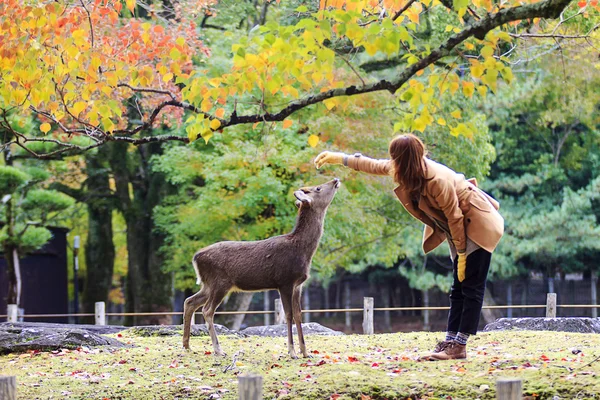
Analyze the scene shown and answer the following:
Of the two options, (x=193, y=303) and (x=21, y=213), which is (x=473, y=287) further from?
(x=21, y=213)

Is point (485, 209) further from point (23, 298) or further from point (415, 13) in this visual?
point (23, 298)

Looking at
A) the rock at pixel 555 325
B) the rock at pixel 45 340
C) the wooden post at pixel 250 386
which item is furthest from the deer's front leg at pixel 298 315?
the rock at pixel 555 325

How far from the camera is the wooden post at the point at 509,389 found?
169 inches

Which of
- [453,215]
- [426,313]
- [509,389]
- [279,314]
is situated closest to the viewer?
[509,389]

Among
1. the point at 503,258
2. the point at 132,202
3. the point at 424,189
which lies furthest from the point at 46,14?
the point at 503,258

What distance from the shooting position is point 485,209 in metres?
6.91

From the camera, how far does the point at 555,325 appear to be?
11.7m

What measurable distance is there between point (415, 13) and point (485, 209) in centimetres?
212

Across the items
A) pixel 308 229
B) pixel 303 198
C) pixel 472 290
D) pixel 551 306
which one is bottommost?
pixel 551 306

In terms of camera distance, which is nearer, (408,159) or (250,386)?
(250,386)

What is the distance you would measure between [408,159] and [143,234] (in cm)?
1870

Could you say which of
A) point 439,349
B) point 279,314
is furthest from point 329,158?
point 279,314

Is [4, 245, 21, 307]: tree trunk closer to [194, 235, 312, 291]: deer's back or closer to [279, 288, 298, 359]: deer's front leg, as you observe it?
[194, 235, 312, 291]: deer's back

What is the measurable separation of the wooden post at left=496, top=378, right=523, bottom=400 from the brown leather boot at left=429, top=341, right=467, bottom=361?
9.53 feet
